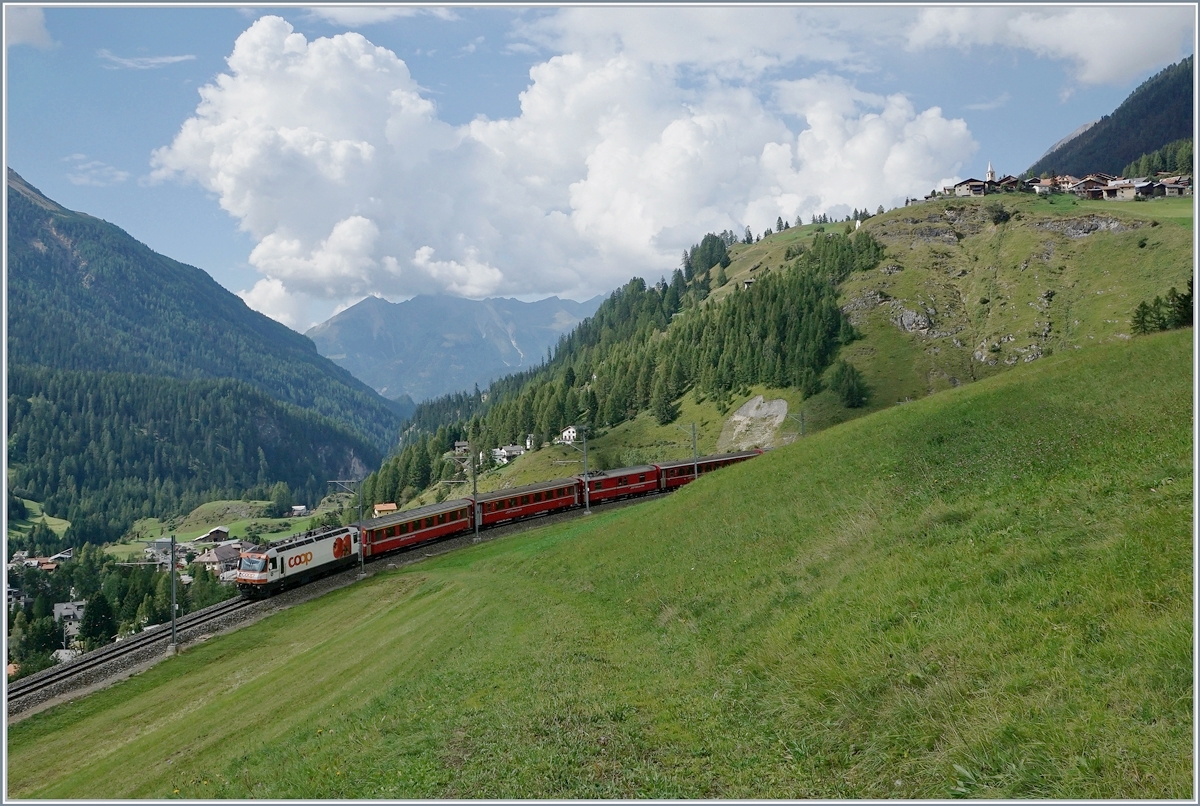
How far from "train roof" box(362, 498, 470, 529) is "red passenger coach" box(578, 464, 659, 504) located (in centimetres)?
1273

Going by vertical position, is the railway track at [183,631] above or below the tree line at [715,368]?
below

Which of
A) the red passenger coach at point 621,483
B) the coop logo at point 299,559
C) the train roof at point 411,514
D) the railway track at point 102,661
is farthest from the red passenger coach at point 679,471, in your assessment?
the railway track at point 102,661

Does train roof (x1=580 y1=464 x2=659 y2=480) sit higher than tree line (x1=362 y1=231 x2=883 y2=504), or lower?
lower

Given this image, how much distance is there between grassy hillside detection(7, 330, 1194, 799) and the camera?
34.8 ft

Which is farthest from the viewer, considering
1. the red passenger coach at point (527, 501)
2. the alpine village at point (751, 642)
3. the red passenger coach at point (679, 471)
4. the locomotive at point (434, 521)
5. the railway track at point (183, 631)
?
the red passenger coach at point (679, 471)

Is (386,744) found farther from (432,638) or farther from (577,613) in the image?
(432,638)

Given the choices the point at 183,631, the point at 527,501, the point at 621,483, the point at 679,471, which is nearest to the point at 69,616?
the point at 527,501

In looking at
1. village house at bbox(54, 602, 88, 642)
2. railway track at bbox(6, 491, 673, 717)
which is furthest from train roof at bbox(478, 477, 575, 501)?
village house at bbox(54, 602, 88, 642)

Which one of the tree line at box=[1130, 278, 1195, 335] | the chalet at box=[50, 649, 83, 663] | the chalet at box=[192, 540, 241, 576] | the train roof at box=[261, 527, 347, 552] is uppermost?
the tree line at box=[1130, 278, 1195, 335]

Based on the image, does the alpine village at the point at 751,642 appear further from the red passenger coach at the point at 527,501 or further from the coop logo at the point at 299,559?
the red passenger coach at the point at 527,501

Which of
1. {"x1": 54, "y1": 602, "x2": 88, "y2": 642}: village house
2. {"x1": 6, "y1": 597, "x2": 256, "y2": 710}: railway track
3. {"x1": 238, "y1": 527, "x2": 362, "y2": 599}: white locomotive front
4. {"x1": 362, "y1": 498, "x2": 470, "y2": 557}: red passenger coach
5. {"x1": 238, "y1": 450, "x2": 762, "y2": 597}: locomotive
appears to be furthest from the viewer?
{"x1": 54, "y1": 602, "x2": 88, "y2": 642}: village house

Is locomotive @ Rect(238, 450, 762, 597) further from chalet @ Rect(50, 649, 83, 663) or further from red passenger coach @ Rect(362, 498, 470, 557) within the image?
chalet @ Rect(50, 649, 83, 663)

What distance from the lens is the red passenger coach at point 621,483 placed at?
67812 mm

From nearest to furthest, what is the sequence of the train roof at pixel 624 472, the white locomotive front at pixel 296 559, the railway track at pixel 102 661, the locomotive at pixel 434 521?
the railway track at pixel 102 661 → the white locomotive front at pixel 296 559 → the locomotive at pixel 434 521 → the train roof at pixel 624 472
